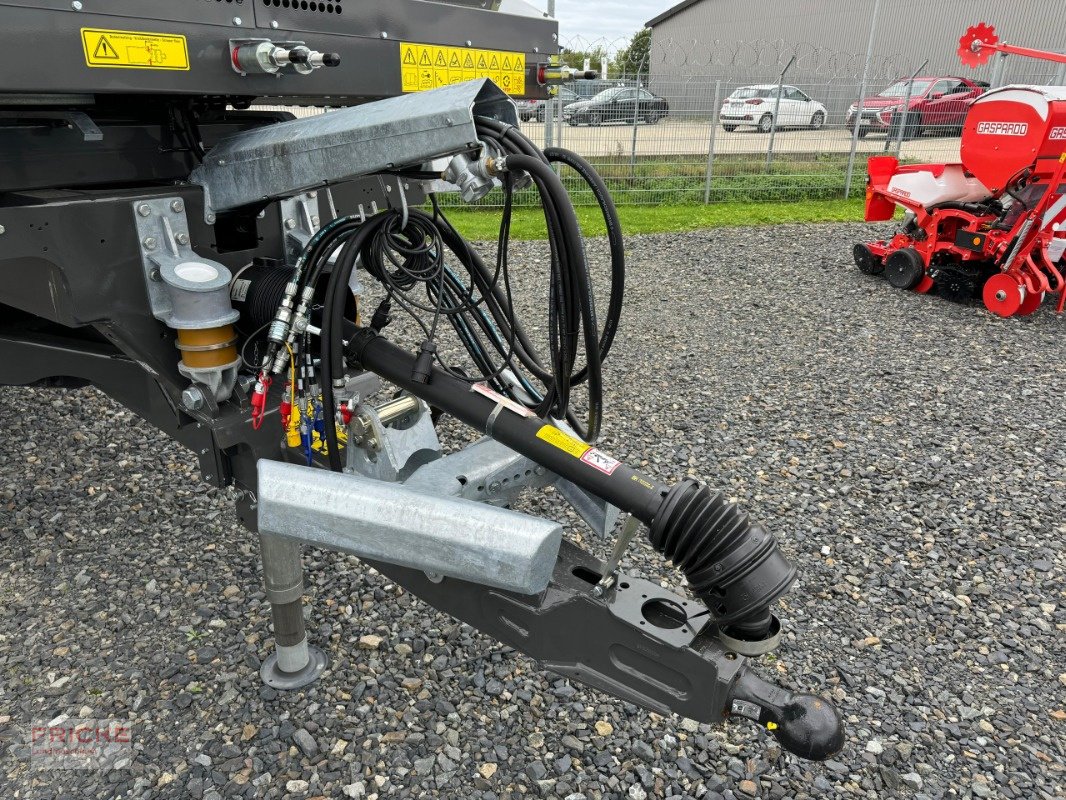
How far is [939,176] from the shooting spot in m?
6.16

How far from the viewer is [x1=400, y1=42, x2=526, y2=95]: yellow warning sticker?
217 centimetres

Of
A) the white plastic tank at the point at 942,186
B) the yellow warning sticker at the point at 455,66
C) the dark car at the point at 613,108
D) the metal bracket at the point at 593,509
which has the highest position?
the yellow warning sticker at the point at 455,66

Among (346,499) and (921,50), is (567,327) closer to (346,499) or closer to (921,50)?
(346,499)

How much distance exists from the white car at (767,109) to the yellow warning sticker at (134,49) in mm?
9337

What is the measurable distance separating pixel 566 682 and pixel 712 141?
9015 mm

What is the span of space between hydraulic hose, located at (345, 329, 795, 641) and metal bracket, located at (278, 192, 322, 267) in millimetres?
975

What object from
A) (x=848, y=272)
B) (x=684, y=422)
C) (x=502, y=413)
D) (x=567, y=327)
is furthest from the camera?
(x=848, y=272)

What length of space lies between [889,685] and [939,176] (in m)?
5.13

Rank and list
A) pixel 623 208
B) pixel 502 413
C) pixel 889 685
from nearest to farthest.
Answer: pixel 502 413
pixel 889 685
pixel 623 208

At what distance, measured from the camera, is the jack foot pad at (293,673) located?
7.47 feet

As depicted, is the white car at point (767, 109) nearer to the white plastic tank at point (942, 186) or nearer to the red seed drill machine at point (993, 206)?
the red seed drill machine at point (993, 206)

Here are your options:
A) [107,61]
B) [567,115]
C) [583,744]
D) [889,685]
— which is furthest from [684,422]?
[567,115]

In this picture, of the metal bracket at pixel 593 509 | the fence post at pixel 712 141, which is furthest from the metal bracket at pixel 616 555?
the fence post at pixel 712 141

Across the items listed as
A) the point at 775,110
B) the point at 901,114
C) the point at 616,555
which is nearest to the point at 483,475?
the point at 616,555
